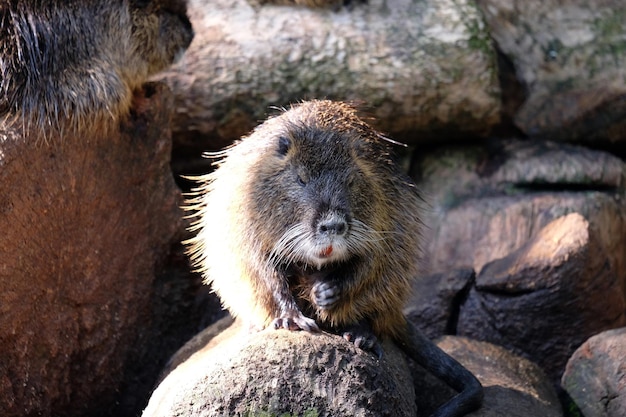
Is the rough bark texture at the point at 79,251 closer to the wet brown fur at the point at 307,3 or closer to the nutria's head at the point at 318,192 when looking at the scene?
the nutria's head at the point at 318,192

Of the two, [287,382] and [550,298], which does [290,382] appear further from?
[550,298]

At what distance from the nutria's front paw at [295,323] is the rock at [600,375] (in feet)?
5.95

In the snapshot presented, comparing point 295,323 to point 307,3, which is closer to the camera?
point 295,323

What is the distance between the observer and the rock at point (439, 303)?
19.2 feet

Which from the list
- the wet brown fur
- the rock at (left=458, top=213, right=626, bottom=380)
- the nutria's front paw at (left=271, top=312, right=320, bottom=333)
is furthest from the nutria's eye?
the wet brown fur

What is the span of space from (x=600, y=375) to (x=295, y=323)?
192 cm


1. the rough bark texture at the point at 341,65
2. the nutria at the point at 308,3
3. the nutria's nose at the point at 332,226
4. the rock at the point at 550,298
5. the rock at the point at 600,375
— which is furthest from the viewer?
the nutria at the point at 308,3

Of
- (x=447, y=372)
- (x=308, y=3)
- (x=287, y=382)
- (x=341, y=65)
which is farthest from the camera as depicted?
(x=308, y=3)

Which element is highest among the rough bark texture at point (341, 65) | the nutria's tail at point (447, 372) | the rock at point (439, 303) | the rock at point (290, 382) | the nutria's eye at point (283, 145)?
the nutria's eye at point (283, 145)

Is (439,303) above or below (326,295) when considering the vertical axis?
below

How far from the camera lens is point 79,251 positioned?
5133 mm

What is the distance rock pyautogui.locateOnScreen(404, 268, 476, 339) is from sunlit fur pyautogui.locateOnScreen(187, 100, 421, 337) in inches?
40.5

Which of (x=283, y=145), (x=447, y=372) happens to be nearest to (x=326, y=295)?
(x=283, y=145)

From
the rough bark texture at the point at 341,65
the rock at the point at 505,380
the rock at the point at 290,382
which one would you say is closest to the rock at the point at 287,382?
the rock at the point at 290,382
